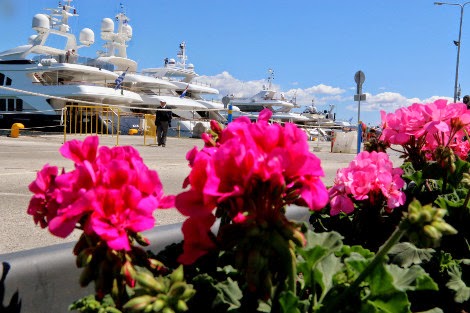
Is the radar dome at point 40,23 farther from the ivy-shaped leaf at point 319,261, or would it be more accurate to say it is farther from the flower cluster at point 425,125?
the ivy-shaped leaf at point 319,261

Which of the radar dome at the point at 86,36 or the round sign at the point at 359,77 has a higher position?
the radar dome at the point at 86,36

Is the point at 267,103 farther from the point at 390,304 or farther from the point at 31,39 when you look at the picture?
the point at 390,304

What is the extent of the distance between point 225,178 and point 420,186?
127 centimetres

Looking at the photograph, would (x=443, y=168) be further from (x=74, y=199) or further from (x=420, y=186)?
(x=74, y=199)

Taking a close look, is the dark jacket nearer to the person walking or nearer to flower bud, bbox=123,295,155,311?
the person walking

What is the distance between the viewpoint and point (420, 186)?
1.72 metres

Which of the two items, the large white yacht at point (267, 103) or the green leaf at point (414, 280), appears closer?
the green leaf at point (414, 280)

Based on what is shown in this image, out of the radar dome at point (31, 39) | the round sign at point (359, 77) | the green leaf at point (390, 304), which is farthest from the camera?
the radar dome at point (31, 39)

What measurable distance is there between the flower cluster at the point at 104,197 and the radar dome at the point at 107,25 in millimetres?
38051

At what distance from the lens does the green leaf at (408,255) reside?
43.1 inches

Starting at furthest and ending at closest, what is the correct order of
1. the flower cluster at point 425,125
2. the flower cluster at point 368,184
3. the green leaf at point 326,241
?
the flower cluster at point 425,125 < the flower cluster at point 368,184 < the green leaf at point 326,241

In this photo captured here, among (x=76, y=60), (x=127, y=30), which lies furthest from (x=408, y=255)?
(x=127, y=30)

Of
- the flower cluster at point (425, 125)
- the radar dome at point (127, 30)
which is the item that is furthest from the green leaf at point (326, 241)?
the radar dome at point (127, 30)

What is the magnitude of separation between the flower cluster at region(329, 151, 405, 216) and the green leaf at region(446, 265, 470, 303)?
0.75 feet
